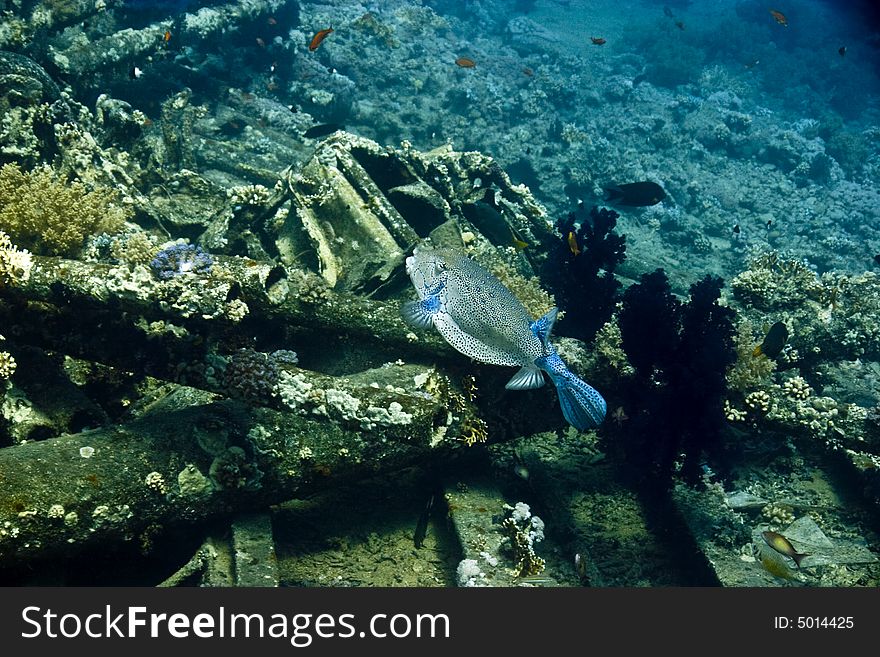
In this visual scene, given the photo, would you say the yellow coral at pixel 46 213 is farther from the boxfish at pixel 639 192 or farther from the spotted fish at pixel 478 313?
the boxfish at pixel 639 192

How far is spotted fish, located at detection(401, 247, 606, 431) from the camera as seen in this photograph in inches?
134

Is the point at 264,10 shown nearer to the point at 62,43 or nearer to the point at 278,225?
the point at 62,43

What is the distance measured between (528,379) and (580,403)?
37 centimetres

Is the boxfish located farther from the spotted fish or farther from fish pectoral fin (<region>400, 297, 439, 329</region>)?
fish pectoral fin (<region>400, 297, 439, 329</region>)

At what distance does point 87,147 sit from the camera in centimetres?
704

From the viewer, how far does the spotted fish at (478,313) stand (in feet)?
11.1

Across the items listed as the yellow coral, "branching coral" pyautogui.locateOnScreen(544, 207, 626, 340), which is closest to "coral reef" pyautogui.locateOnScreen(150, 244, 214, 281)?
the yellow coral

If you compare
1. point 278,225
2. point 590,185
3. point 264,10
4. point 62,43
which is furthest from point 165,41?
point 590,185

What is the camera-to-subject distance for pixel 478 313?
3438 millimetres

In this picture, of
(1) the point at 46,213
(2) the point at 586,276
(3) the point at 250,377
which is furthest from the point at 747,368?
(1) the point at 46,213

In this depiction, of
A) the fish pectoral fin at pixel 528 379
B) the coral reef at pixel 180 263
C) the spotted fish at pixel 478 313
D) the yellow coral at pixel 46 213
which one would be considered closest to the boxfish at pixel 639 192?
the spotted fish at pixel 478 313

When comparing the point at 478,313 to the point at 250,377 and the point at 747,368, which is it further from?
the point at 747,368

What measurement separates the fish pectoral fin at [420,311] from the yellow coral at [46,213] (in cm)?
400

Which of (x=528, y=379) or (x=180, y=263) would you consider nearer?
(x=528, y=379)
